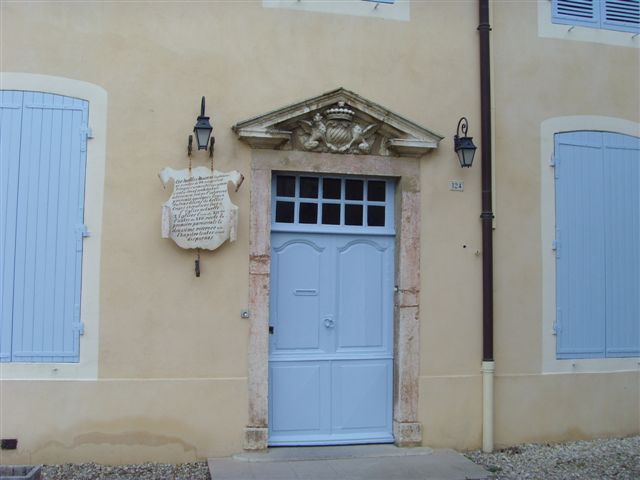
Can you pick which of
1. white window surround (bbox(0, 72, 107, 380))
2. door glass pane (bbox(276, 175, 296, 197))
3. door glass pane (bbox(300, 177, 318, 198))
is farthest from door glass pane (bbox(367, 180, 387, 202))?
white window surround (bbox(0, 72, 107, 380))

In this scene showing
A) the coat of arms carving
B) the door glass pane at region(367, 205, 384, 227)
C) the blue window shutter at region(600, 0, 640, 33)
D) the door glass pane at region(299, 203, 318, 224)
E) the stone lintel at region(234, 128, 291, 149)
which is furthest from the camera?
the blue window shutter at region(600, 0, 640, 33)

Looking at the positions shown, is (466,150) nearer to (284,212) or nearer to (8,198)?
(284,212)

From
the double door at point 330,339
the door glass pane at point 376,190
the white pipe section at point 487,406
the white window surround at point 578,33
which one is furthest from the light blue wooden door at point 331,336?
the white window surround at point 578,33

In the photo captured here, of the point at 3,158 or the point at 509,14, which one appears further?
the point at 509,14

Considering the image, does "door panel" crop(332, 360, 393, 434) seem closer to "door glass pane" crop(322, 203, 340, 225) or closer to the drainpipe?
the drainpipe

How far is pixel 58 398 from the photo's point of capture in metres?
5.51

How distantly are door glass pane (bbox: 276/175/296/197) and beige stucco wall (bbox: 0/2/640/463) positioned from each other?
14.8 inches

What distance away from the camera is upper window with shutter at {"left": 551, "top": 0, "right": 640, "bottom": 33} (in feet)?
22.1

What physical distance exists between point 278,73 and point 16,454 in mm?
3939

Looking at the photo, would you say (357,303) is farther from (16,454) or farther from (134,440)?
(16,454)

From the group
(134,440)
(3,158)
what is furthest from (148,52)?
(134,440)

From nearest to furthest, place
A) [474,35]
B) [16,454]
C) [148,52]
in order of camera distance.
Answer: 1. [16,454]
2. [148,52]
3. [474,35]

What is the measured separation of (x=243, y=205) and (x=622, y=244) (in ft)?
12.7

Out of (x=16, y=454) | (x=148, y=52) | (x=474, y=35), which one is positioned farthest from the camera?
(x=474, y=35)
